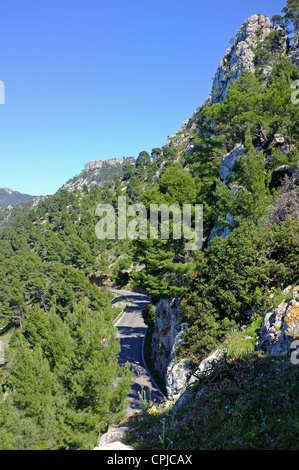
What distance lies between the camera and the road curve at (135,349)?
17.9 meters

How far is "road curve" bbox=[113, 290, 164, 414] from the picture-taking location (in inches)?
704

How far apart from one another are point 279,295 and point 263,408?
568 cm

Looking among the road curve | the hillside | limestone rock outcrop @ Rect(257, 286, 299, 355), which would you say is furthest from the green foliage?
the road curve

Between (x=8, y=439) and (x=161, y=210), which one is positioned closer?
(x=8, y=439)

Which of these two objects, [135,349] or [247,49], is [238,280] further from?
[247,49]

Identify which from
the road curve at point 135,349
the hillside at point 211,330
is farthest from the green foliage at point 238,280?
the road curve at point 135,349

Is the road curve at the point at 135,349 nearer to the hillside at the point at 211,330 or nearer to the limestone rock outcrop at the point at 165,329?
the hillside at the point at 211,330

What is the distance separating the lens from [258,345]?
737 cm

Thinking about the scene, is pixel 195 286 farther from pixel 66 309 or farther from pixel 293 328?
pixel 66 309

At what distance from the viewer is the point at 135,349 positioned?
88.1ft

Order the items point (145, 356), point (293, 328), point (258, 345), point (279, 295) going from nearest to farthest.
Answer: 1. point (293, 328)
2. point (258, 345)
3. point (279, 295)
4. point (145, 356)

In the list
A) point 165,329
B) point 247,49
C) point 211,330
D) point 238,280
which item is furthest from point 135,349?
point 247,49

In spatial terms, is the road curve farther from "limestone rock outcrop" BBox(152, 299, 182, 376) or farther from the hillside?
"limestone rock outcrop" BBox(152, 299, 182, 376)

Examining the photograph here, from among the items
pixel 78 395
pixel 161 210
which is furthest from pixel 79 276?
pixel 78 395
